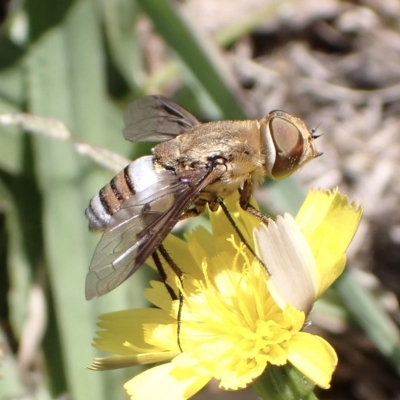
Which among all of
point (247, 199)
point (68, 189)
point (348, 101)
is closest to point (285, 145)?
point (247, 199)

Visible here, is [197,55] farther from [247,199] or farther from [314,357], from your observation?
[314,357]

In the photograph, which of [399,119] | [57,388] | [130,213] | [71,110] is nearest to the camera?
[130,213]

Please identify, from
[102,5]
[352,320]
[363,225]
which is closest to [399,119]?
[363,225]

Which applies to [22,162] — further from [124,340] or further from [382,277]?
[382,277]

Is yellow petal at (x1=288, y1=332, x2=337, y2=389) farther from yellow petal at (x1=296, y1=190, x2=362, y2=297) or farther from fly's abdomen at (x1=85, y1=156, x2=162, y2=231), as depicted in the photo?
fly's abdomen at (x1=85, y1=156, x2=162, y2=231)

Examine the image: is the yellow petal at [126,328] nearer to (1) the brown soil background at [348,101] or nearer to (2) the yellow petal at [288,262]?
(2) the yellow petal at [288,262]

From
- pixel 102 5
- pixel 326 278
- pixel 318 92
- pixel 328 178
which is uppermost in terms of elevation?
pixel 102 5
